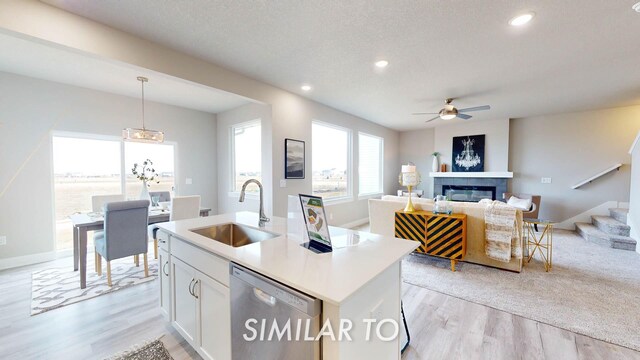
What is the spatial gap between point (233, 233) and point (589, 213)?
23.6 feet

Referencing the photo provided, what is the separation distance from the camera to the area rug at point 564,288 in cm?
207

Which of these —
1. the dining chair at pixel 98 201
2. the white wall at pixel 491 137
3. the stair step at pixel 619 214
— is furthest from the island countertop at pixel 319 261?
the white wall at pixel 491 137

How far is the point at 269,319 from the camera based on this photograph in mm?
1138

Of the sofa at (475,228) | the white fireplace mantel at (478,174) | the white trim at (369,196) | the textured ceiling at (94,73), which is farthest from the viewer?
the white trim at (369,196)

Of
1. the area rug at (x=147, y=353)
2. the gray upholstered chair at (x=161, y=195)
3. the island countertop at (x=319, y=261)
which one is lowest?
the area rug at (x=147, y=353)

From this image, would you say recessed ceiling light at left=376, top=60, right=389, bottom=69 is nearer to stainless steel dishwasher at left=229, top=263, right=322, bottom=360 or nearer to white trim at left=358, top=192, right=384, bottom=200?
stainless steel dishwasher at left=229, top=263, right=322, bottom=360

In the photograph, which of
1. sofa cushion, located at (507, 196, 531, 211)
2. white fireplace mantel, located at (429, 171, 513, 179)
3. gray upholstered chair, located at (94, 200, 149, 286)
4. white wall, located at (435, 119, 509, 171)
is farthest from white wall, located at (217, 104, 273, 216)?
white wall, located at (435, 119, 509, 171)

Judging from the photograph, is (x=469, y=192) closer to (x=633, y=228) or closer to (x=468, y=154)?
(x=468, y=154)

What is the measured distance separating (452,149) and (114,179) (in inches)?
303

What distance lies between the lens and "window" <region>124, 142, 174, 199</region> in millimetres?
4395

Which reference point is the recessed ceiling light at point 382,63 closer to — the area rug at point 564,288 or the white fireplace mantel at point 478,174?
the area rug at point 564,288

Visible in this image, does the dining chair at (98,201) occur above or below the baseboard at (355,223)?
above

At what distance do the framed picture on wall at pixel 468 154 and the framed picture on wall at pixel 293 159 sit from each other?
4.65 metres

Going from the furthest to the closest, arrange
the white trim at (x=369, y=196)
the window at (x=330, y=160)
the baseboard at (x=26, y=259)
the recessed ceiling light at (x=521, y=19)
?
the white trim at (x=369, y=196), the window at (x=330, y=160), the baseboard at (x=26, y=259), the recessed ceiling light at (x=521, y=19)
